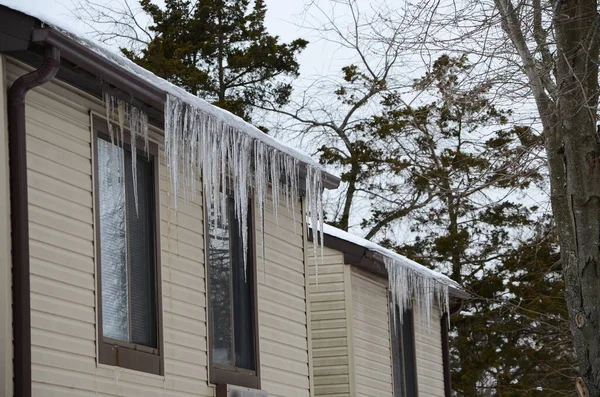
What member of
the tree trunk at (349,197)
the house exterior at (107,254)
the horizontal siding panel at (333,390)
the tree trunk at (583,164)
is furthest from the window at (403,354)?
the tree trunk at (349,197)

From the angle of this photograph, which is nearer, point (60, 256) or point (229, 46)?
point (60, 256)

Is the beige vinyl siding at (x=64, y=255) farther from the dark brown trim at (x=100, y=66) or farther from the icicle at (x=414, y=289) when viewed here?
the icicle at (x=414, y=289)

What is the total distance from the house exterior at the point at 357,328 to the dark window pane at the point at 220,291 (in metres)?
3.36

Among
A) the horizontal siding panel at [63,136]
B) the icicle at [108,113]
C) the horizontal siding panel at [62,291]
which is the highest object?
the icicle at [108,113]

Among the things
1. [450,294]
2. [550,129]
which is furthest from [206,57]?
[550,129]

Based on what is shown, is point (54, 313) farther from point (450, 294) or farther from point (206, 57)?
point (206, 57)

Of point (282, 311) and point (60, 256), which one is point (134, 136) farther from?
point (282, 311)

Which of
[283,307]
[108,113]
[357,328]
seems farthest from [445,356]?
[108,113]

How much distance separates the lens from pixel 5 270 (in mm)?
6430

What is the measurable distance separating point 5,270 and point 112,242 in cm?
142

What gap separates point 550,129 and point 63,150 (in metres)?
3.78

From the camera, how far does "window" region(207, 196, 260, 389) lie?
927 cm

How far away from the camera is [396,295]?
47.4 ft

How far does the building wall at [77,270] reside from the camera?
22.5 feet
